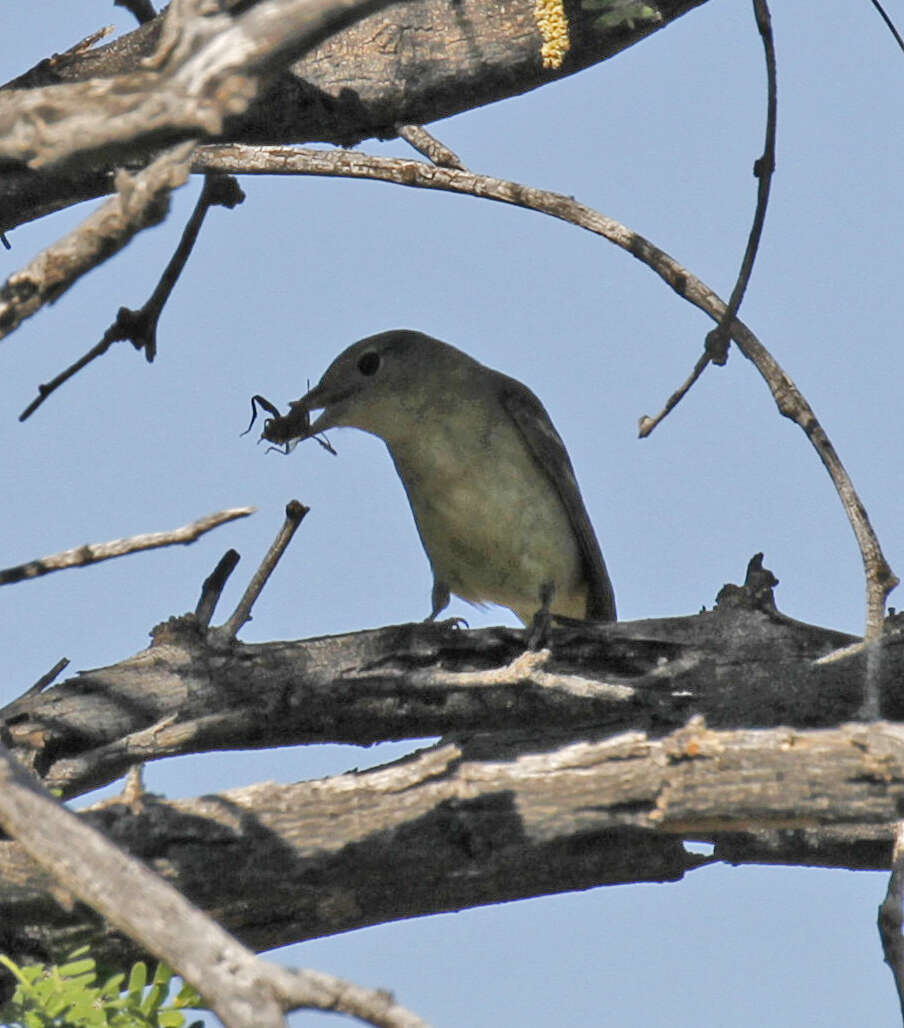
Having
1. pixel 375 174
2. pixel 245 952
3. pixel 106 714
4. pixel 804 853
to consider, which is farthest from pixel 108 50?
pixel 245 952

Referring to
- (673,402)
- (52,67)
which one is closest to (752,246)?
(673,402)

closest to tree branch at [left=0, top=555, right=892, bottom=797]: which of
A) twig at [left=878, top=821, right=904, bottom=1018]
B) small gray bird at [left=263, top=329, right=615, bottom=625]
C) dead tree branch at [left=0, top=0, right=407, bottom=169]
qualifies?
twig at [left=878, top=821, right=904, bottom=1018]

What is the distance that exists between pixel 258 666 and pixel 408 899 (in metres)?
1.31

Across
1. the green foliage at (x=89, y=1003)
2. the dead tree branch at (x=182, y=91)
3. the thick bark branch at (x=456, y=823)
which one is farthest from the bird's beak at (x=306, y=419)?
the dead tree branch at (x=182, y=91)

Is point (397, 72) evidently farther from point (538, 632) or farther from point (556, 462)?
point (556, 462)

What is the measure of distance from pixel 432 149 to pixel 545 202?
1.42 feet

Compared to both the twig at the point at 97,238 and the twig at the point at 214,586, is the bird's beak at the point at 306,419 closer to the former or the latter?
the twig at the point at 214,586

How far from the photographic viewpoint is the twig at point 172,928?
1882 mm

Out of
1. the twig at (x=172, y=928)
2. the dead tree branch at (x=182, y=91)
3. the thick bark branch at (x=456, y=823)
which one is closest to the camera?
the twig at (x=172, y=928)

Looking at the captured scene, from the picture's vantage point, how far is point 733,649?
4992 millimetres

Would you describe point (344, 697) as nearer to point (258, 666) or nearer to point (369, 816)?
point (258, 666)

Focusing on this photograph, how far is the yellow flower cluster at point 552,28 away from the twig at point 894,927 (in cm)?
265

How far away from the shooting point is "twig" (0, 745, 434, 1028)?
1.88 m

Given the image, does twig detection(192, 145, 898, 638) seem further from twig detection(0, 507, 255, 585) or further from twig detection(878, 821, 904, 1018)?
twig detection(0, 507, 255, 585)
